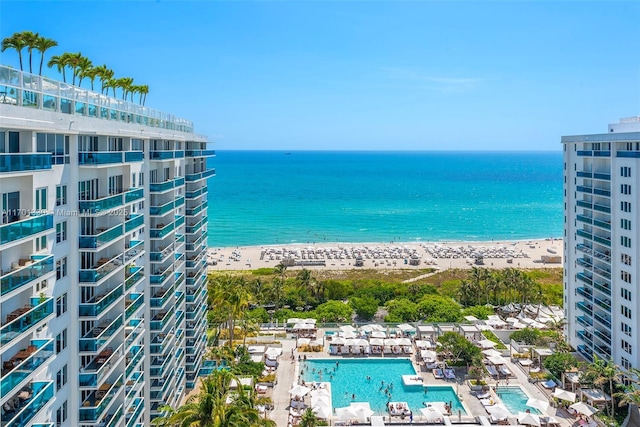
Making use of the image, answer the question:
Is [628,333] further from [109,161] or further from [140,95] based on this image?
[140,95]

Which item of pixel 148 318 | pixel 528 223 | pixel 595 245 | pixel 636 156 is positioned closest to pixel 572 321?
pixel 595 245

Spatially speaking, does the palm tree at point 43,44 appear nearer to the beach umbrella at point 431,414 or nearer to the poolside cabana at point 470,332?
the beach umbrella at point 431,414

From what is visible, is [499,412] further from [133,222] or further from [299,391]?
[133,222]

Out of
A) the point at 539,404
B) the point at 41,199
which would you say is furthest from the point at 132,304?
the point at 539,404

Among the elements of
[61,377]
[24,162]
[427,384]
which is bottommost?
[427,384]

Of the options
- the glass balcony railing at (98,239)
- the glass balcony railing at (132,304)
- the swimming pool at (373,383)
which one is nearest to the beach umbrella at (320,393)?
the swimming pool at (373,383)

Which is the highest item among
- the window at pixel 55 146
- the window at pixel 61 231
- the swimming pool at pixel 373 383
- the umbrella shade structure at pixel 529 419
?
the window at pixel 55 146
